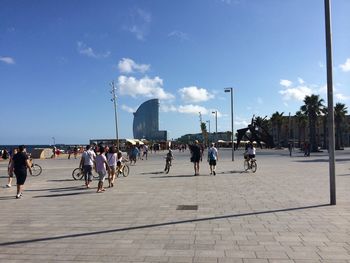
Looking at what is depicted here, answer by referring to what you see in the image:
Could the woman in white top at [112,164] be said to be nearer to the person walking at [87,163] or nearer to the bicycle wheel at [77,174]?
the person walking at [87,163]

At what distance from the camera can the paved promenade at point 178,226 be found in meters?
6.34

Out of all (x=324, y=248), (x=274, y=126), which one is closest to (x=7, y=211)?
(x=324, y=248)

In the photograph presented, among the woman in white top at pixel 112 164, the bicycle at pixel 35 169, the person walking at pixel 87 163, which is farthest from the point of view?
the bicycle at pixel 35 169

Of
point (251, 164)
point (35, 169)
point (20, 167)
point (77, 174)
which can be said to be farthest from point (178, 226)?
point (35, 169)

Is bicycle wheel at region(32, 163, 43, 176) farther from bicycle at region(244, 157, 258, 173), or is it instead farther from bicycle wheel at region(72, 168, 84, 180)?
bicycle at region(244, 157, 258, 173)

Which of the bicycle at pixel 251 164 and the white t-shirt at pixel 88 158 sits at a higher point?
the white t-shirt at pixel 88 158

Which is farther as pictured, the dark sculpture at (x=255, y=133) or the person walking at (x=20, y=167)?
the dark sculpture at (x=255, y=133)

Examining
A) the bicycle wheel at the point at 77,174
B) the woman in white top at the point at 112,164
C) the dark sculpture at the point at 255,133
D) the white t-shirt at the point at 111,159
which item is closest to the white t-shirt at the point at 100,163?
the woman in white top at the point at 112,164

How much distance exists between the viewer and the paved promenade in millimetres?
6344

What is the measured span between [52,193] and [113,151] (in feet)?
10.8

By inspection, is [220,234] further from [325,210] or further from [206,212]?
[325,210]

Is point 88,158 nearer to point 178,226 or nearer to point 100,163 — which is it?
point 100,163

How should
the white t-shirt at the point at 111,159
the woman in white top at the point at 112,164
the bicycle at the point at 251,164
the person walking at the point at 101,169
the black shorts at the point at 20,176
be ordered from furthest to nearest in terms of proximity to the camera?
the bicycle at the point at 251,164
the white t-shirt at the point at 111,159
the woman in white top at the point at 112,164
the person walking at the point at 101,169
the black shorts at the point at 20,176

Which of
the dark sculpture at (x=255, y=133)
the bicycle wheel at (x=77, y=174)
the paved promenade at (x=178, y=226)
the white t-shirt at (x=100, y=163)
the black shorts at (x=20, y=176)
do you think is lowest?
the paved promenade at (x=178, y=226)
